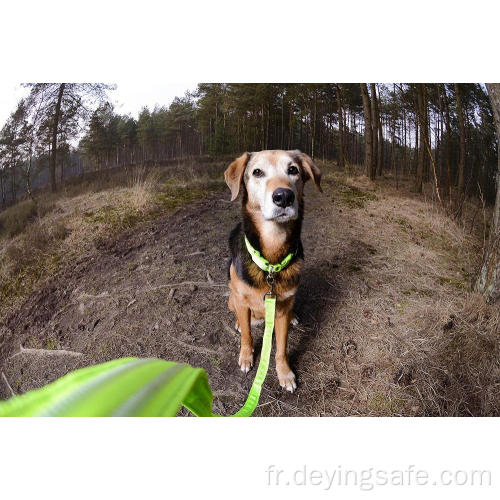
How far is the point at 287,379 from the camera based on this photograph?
1.71 metres

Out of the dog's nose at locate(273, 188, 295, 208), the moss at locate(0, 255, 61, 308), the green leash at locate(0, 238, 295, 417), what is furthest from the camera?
the moss at locate(0, 255, 61, 308)

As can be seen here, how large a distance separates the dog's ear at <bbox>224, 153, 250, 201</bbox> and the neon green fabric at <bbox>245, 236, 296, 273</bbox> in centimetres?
26

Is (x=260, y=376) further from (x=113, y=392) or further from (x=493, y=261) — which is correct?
(x=493, y=261)

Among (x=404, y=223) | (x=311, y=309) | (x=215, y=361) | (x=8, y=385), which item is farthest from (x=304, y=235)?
(x=8, y=385)

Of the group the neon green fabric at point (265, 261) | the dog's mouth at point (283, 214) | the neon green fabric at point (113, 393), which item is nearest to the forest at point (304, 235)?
the neon green fabric at point (265, 261)

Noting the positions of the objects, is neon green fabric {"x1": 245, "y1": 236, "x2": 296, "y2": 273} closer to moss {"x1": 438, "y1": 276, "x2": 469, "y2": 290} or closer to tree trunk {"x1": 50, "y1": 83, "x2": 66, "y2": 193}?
moss {"x1": 438, "y1": 276, "x2": 469, "y2": 290}

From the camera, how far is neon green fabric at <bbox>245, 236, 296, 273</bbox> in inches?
66.6

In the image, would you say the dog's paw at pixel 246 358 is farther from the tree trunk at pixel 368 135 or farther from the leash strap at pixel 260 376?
the tree trunk at pixel 368 135

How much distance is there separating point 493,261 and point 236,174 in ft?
4.72

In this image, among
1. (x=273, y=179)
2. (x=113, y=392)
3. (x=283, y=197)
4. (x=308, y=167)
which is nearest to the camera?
(x=113, y=392)

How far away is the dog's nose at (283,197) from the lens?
1442 mm

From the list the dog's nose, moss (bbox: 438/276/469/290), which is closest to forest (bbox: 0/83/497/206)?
moss (bbox: 438/276/469/290)

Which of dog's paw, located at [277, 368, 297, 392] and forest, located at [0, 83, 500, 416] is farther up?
forest, located at [0, 83, 500, 416]

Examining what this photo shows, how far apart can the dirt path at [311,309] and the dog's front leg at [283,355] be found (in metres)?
0.04
